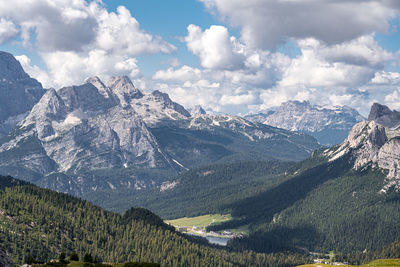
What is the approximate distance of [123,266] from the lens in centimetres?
17800

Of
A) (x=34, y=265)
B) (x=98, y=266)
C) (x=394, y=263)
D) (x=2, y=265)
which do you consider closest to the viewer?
(x=2, y=265)

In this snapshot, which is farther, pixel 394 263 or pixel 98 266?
pixel 394 263

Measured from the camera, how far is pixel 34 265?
159625 millimetres

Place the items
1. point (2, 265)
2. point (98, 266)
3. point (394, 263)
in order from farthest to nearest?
point (394, 263)
point (98, 266)
point (2, 265)

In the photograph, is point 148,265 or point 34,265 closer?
point 34,265

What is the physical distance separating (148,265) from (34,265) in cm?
3814

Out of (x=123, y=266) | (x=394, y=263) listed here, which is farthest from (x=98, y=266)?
(x=394, y=263)

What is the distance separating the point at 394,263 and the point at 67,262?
12010 cm

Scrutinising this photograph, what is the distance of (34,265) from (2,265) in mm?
30441

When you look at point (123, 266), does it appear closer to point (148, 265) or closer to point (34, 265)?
point (148, 265)

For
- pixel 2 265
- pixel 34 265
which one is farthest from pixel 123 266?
pixel 2 265

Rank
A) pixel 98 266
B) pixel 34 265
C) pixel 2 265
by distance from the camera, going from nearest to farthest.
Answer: pixel 2 265, pixel 34 265, pixel 98 266

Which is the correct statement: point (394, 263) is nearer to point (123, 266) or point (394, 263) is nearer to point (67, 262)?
point (123, 266)

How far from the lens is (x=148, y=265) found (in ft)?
586
